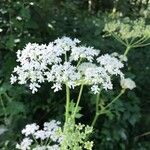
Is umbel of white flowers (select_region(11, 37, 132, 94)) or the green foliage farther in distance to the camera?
the green foliage

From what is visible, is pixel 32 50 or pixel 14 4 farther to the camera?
pixel 14 4

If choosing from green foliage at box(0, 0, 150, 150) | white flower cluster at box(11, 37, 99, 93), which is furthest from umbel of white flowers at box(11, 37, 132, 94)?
green foliage at box(0, 0, 150, 150)

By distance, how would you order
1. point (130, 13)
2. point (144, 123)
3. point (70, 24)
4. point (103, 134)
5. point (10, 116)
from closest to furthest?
point (10, 116), point (103, 134), point (144, 123), point (70, 24), point (130, 13)

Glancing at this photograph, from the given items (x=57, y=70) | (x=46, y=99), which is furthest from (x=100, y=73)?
(x=46, y=99)

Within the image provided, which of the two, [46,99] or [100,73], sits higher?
[100,73]

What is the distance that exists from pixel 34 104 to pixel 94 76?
68.8 inches

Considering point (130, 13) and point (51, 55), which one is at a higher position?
point (130, 13)

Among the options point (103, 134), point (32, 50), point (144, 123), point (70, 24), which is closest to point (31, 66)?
point (32, 50)

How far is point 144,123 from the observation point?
452 cm

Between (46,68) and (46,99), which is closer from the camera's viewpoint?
(46,68)

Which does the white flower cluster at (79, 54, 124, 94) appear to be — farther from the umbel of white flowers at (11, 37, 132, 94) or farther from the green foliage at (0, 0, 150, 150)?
the green foliage at (0, 0, 150, 150)

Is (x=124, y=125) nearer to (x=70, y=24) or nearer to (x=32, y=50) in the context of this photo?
(x=70, y=24)

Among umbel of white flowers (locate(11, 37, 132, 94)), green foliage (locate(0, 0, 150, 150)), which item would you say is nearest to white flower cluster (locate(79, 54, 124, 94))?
umbel of white flowers (locate(11, 37, 132, 94))

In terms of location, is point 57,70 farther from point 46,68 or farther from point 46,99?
point 46,99
